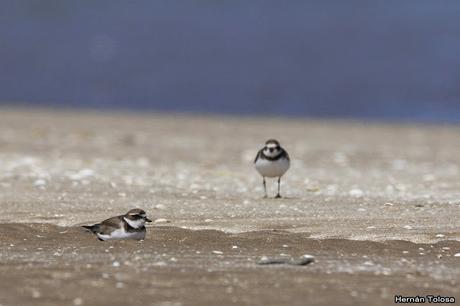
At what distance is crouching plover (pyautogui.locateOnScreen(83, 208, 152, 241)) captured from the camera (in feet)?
30.8

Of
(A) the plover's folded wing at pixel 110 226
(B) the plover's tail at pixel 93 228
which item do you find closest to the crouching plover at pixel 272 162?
(B) the plover's tail at pixel 93 228

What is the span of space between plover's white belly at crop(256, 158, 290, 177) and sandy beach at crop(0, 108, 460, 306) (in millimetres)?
285

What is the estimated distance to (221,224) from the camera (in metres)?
10.4

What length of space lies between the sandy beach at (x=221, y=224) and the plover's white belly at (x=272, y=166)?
285 millimetres

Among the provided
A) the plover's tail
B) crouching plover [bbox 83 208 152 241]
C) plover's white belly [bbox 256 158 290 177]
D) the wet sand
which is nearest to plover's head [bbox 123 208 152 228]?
crouching plover [bbox 83 208 152 241]

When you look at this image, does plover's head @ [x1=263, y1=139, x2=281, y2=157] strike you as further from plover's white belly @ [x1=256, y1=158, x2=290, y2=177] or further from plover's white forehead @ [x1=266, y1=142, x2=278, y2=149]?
plover's white belly @ [x1=256, y1=158, x2=290, y2=177]

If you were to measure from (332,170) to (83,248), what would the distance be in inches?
323

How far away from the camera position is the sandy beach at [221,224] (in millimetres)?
7441

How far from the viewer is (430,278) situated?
26.0 feet

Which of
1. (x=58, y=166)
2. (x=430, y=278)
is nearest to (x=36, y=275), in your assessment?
(x=430, y=278)

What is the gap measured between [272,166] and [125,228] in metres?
4.15

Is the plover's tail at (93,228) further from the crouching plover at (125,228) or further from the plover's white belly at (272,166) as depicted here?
the plover's white belly at (272,166)

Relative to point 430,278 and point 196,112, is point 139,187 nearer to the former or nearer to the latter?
point 430,278

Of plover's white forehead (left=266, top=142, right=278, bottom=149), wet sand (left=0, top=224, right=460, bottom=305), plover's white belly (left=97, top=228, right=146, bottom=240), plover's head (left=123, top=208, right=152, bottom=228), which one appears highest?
plover's white forehead (left=266, top=142, right=278, bottom=149)
